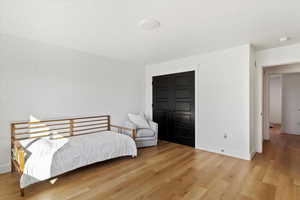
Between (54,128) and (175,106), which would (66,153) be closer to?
(54,128)

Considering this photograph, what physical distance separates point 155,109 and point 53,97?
2.68m

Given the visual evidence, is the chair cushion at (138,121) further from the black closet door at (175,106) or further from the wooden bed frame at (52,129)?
the black closet door at (175,106)

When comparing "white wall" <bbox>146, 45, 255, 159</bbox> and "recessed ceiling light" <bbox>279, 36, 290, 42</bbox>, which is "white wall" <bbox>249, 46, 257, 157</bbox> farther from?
"recessed ceiling light" <bbox>279, 36, 290, 42</bbox>

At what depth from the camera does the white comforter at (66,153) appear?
2020mm

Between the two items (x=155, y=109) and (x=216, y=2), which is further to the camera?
(x=155, y=109)

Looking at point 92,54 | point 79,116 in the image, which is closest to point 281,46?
point 92,54

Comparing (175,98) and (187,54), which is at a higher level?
(187,54)

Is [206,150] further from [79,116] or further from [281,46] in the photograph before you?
[79,116]

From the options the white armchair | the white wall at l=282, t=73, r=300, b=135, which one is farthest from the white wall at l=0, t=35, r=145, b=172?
the white wall at l=282, t=73, r=300, b=135

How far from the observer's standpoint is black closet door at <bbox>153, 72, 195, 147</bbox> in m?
3.82

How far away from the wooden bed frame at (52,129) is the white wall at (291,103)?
5.42 meters

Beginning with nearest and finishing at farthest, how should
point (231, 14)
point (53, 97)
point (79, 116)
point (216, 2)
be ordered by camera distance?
1. point (216, 2)
2. point (231, 14)
3. point (53, 97)
4. point (79, 116)

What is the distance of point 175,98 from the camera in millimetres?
4121

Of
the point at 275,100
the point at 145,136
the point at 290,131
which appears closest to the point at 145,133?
the point at 145,136
